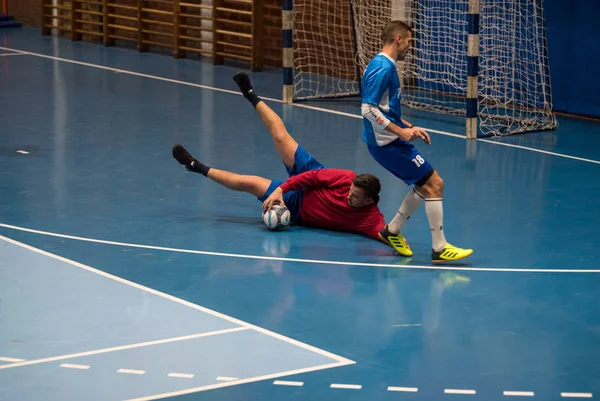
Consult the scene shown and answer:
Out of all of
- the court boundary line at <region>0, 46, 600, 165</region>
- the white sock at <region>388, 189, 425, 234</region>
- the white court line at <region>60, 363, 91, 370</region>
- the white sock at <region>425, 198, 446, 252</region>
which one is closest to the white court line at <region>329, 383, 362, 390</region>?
the white court line at <region>60, 363, 91, 370</region>

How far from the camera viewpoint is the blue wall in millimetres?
14641

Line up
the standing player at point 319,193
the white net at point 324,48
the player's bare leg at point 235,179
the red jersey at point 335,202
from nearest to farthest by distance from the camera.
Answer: the standing player at point 319,193 → the red jersey at point 335,202 → the player's bare leg at point 235,179 → the white net at point 324,48

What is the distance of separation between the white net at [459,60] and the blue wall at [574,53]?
30 cm

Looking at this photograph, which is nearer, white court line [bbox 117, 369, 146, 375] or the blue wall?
white court line [bbox 117, 369, 146, 375]

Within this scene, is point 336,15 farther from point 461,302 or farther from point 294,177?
point 461,302

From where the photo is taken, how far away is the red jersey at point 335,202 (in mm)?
9227

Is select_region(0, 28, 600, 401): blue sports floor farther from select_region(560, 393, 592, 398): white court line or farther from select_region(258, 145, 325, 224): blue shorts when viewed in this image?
select_region(258, 145, 325, 224): blue shorts

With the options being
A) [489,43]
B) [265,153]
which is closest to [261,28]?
[489,43]

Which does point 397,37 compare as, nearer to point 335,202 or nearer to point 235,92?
point 335,202

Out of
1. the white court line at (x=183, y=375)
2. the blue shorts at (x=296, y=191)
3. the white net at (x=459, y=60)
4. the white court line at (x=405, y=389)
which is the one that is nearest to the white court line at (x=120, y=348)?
the white court line at (x=183, y=375)

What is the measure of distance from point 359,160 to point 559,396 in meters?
6.25

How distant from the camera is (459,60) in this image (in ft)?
50.6

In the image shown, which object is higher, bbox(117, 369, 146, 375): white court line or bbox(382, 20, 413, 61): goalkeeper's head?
bbox(382, 20, 413, 61): goalkeeper's head

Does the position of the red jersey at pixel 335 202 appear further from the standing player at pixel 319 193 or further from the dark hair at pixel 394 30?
the dark hair at pixel 394 30
